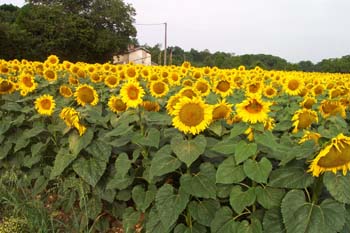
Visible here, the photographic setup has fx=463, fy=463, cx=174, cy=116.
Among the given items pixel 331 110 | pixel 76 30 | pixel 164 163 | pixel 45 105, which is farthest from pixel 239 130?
pixel 76 30

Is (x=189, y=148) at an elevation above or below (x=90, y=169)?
above

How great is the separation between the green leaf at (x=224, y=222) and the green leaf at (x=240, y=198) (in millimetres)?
133

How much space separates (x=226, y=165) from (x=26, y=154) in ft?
7.42

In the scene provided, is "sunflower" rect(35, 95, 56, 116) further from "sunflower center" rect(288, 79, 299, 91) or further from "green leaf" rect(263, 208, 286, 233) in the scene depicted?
"sunflower center" rect(288, 79, 299, 91)

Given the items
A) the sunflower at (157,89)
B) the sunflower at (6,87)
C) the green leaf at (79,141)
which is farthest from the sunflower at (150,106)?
the sunflower at (6,87)

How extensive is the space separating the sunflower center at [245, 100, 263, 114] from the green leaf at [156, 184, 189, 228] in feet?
1.93

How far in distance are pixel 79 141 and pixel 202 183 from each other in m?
0.99

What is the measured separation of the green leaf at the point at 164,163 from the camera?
255 centimetres

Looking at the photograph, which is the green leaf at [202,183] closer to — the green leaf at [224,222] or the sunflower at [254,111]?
the green leaf at [224,222]

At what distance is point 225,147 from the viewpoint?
2479 millimetres

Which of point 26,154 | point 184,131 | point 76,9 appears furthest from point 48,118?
point 76,9

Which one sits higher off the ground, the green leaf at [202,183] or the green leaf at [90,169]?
the green leaf at [202,183]

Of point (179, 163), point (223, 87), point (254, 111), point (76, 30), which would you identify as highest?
point (254, 111)

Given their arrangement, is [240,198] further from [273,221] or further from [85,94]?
[85,94]
